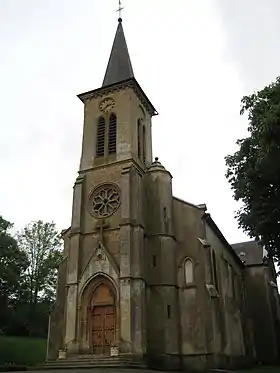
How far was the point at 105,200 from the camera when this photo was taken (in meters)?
31.3

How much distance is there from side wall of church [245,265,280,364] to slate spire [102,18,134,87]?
24195 mm

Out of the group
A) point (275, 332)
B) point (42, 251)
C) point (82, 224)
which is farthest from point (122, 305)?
point (42, 251)

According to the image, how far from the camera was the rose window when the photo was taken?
3070 centimetres

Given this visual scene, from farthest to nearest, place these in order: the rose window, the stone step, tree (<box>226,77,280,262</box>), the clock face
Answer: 1. the clock face
2. the rose window
3. the stone step
4. tree (<box>226,77,280,262</box>)

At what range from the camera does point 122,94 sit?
116 ft

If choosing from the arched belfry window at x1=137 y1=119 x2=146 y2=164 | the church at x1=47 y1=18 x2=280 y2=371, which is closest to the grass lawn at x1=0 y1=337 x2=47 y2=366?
the church at x1=47 y1=18 x2=280 y2=371

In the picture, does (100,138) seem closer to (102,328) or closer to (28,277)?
(102,328)

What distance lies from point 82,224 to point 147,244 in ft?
16.8

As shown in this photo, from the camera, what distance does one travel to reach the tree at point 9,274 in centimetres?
4847

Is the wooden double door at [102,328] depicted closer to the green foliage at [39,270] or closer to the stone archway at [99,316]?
the stone archway at [99,316]

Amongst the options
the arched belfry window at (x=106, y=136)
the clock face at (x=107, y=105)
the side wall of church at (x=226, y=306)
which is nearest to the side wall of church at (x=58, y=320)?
the arched belfry window at (x=106, y=136)

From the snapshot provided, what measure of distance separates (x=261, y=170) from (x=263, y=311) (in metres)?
27.4

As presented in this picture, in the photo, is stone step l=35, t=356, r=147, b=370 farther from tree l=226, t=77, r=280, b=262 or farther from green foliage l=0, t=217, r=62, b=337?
green foliage l=0, t=217, r=62, b=337

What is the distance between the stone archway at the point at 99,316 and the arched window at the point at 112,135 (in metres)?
10.6
